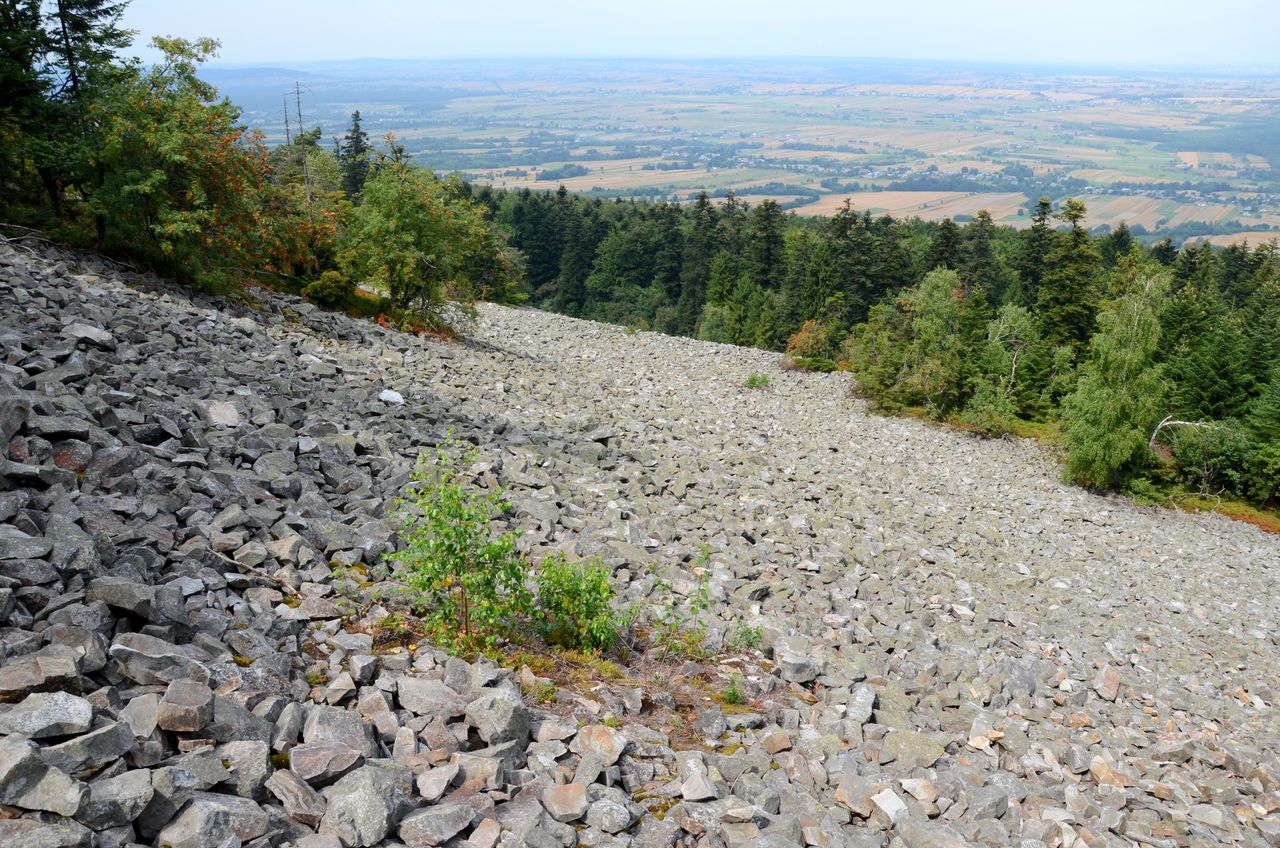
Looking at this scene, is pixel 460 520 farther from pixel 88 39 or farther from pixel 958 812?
pixel 88 39

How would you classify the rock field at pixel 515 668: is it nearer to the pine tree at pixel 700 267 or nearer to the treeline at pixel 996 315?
the treeline at pixel 996 315

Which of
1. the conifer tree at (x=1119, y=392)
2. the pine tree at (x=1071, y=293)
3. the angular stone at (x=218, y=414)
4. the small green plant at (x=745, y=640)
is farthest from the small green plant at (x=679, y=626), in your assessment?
the pine tree at (x=1071, y=293)

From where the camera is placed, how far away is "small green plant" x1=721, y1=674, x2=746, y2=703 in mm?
9250

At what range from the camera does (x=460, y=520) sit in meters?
8.52

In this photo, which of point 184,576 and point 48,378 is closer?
point 184,576

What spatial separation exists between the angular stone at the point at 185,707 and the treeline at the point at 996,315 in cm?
3242

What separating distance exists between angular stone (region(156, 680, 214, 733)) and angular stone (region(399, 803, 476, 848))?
61.1 inches

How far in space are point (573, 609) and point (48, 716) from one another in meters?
5.41

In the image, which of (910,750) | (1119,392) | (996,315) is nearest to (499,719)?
(910,750)

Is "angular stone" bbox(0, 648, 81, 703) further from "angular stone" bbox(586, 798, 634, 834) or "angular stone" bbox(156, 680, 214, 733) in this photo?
"angular stone" bbox(586, 798, 634, 834)

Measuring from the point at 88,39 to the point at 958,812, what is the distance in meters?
31.4

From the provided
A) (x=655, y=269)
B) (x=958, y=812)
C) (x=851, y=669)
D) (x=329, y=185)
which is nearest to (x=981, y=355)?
(x=851, y=669)

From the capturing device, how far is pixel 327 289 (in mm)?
29641

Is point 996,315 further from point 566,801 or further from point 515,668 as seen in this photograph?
point 566,801
